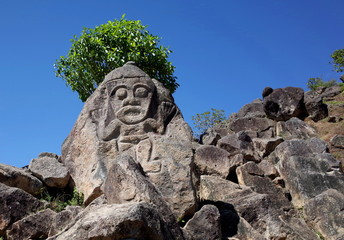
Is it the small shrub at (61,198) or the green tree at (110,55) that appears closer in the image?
the small shrub at (61,198)

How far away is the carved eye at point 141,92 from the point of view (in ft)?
37.4

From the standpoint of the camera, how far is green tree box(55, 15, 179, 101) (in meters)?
19.1

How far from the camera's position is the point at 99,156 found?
10516 mm

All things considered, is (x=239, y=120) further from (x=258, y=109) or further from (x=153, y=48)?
(x=153, y=48)

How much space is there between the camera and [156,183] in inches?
357

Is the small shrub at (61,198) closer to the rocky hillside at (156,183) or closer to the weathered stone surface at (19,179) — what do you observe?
the rocky hillside at (156,183)

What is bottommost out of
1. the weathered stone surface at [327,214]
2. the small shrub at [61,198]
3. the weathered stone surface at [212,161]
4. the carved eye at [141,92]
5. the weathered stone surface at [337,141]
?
the weathered stone surface at [327,214]

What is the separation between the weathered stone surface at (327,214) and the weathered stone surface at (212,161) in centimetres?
289

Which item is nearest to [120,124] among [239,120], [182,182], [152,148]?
[152,148]

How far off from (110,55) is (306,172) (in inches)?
389

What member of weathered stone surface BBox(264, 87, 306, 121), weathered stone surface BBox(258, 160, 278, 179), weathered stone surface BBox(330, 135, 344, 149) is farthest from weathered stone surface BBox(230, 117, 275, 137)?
weathered stone surface BBox(258, 160, 278, 179)

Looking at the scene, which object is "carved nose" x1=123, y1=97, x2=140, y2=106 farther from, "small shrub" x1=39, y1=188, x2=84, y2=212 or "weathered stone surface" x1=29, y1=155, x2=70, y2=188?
"small shrub" x1=39, y1=188, x2=84, y2=212

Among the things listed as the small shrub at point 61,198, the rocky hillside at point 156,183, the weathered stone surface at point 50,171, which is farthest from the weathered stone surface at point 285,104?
the small shrub at point 61,198

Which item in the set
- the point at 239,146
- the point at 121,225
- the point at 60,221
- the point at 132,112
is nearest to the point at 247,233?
the point at 60,221
